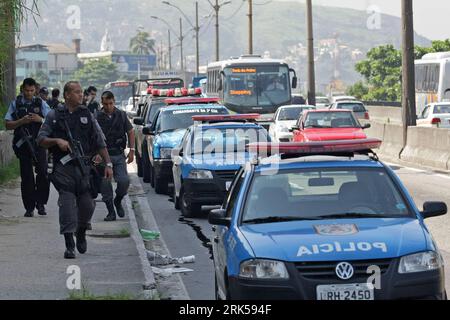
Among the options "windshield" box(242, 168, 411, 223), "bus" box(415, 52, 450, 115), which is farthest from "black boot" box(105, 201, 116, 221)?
"bus" box(415, 52, 450, 115)

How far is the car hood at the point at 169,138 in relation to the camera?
22703mm

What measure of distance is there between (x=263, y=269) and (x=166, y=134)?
15.2 m

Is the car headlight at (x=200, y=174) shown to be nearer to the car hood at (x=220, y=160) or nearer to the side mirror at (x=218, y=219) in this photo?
the car hood at (x=220, y=160)

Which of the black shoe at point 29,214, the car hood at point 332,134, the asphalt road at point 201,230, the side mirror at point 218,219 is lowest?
the asphalt road at point 201,230

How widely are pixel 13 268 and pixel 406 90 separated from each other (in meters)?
23.8

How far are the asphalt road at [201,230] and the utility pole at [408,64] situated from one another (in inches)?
316

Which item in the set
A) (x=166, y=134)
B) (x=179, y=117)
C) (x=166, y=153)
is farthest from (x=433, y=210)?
(x=179, y=117)

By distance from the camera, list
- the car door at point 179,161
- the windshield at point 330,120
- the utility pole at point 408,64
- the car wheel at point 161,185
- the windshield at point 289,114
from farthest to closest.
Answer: the windshield at point 289,114 < the utility pole at point 408,64 < the windshield at point 330,120 < the car wheel at point 161,185 < the car door at point 179,161

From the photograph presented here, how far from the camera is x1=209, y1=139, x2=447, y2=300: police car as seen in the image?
823 centimetres

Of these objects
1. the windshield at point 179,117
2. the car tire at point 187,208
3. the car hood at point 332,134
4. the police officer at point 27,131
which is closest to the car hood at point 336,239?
the police officer at point 27,131
